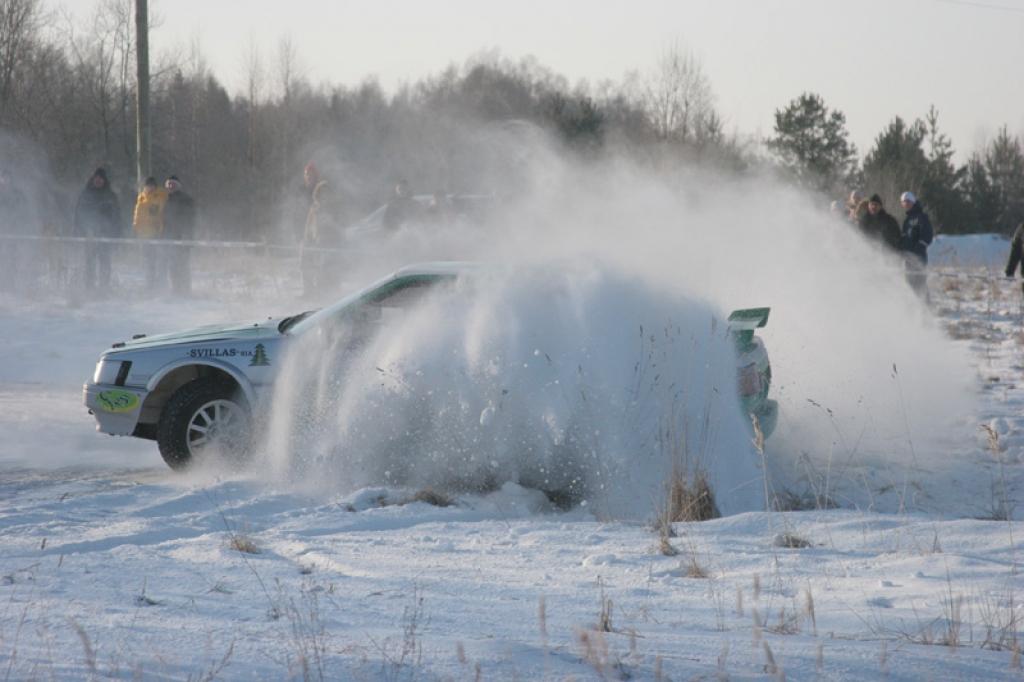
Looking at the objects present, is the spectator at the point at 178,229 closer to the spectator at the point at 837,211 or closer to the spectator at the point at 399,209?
the spectator at the point at 399,209

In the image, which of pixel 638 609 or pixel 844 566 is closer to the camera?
pixel 638 609

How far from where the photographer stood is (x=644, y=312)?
8023 mm

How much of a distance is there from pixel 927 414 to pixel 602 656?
866cm

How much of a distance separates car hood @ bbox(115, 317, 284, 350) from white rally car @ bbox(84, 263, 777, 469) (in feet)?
0.04

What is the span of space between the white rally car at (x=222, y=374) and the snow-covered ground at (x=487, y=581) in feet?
1.11

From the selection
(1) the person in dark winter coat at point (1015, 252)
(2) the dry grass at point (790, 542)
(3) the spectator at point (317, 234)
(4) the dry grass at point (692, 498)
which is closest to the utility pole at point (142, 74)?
(3) the spectator at point (317, 234)

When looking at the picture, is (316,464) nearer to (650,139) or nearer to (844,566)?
(844,566)

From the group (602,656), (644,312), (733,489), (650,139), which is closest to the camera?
(602,656)

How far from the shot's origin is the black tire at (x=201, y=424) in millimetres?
8438

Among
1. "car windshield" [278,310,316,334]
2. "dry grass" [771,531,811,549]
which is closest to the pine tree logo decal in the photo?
"car windshield" [278,310,316,334]

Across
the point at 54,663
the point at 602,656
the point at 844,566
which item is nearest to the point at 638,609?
the point at 602,656

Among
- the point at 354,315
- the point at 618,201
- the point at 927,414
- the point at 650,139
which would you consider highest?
the point at 650,139

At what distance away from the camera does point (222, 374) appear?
28.0 ft

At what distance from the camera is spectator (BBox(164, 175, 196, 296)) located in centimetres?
1966
